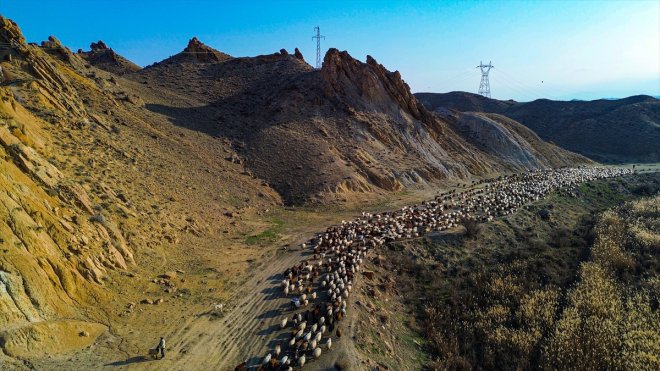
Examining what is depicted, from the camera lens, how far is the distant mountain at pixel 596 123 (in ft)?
234

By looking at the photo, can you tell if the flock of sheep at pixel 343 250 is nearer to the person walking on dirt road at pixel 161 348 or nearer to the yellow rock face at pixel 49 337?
the person walking on dirt road at pixel 161 348

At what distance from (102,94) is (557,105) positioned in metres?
99.2

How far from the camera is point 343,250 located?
18547 mm

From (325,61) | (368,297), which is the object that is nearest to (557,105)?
(325,61)

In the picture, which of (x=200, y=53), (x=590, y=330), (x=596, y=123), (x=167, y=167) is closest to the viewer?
(x=590, y=330)

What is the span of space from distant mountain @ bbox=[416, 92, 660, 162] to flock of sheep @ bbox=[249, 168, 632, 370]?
3831 cm

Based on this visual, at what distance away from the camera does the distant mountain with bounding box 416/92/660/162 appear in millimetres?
71375

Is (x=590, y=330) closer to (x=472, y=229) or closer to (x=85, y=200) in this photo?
(x=472, y=229)

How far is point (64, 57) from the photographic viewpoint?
30.3 meters

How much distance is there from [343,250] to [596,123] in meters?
85.2

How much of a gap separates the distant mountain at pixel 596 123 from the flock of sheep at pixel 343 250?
38310 mm

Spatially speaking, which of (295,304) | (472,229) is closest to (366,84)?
(472,229)

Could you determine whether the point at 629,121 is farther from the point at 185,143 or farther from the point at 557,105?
the point at 185,143

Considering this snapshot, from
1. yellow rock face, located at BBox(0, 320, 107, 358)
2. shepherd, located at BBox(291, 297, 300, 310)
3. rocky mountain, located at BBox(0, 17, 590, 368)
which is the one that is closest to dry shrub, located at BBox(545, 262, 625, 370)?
shepherd, located at BBox(291, 297, 300, 310)
